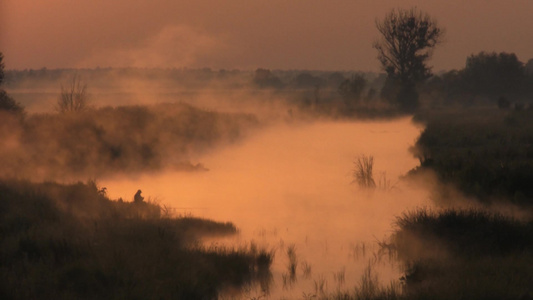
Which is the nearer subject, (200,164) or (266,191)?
(266,191)

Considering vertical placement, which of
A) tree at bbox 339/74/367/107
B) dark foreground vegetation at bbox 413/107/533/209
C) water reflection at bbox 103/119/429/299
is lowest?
water reflection at bbox 103/119/429/299

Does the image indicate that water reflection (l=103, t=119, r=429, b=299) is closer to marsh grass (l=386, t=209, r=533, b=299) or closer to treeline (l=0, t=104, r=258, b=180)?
marsh grass (l=386, t=209, r=533, b=299)

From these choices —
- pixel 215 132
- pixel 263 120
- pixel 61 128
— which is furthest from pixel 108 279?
pixel 263 120

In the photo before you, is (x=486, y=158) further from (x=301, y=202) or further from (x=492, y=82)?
(x=492, y=82)

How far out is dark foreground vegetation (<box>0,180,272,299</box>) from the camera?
303 inches

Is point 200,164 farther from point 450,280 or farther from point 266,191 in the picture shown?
point 450,280

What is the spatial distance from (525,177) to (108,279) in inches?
366

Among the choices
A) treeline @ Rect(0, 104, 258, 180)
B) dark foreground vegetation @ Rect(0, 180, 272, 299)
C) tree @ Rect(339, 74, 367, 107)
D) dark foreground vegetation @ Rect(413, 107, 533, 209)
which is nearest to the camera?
dark foreground vegetation @ Rect(0, 180, 272, 299)

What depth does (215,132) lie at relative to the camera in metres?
35.6

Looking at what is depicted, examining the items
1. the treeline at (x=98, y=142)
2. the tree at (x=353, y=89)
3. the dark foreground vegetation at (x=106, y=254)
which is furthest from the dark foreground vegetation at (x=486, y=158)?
the tree at (x=353, y=89)

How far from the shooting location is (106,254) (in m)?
8.67

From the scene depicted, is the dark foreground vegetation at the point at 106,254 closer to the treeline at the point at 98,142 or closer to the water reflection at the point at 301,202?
the water reflection at the point at 301,202

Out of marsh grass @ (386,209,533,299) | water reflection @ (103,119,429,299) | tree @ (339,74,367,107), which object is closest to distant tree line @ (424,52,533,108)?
tree @ (339,74,367,107)

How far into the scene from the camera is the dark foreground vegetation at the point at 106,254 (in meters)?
7.69
